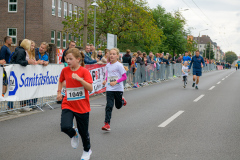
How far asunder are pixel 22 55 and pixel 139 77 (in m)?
11.3

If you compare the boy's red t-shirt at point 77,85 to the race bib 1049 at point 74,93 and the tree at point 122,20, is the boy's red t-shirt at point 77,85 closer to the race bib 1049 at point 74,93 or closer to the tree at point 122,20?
the race bib 1049 at point 74,93

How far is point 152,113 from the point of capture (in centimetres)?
1018

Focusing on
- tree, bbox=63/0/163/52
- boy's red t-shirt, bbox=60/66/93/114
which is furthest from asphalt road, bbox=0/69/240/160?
tree, bbox=63/0/163/52

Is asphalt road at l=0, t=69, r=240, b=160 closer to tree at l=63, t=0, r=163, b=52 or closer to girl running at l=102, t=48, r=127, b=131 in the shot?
girl running at l=102, t=48, r=127, b=131

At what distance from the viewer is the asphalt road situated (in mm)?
5668

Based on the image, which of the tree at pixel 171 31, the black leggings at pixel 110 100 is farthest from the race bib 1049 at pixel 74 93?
the tree at pixel 171 31

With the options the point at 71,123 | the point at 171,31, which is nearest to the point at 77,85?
the point at 71,123

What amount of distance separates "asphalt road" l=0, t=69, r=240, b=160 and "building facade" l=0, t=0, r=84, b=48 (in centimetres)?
3025

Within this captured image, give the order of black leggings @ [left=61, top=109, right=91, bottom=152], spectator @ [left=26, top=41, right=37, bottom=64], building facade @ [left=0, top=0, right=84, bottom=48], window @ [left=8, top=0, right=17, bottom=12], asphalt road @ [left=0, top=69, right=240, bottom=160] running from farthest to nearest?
window @ [left=8, top=0, right=17, bottom=12] → building facade @ [left=0, top=0, right=84, bottom=48] → spectator @ [left=26, top=41, right=37, bottom=64] → asphalt road @ [left=0, top=69, right=240, bottom=160] → black leggings @ [left=61, top=109, right=91, bottom=152]

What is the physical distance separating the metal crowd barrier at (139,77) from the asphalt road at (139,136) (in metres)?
0.67

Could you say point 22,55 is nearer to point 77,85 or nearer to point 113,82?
point 113,82

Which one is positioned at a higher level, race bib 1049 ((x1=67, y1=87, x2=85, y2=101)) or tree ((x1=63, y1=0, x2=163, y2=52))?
tree ((x1=63, y1=0, x2=163, y2=52))

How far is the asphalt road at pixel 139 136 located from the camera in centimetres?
567

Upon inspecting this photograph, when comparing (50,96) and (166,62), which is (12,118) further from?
(166,62)
